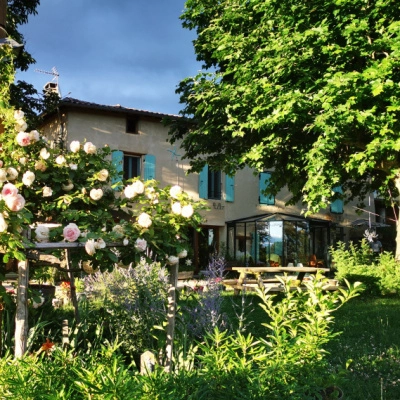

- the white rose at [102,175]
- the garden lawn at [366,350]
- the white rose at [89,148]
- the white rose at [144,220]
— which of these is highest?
the white rose at [89,148]

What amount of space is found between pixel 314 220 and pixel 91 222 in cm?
2207

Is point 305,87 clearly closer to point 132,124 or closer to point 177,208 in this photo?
point 177,208

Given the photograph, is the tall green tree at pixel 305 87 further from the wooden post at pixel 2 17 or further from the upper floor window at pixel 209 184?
the wooden post at pixel 2 17

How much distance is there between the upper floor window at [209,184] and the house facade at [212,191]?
4cm

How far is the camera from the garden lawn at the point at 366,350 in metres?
4.34

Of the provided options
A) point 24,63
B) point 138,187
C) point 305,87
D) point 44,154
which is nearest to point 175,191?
point 138,187

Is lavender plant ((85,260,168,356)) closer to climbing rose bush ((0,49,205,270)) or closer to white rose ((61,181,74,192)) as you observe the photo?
climbing rose bush ((0,49,205,270))

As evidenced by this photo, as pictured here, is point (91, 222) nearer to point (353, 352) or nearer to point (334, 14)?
point (353, 352)

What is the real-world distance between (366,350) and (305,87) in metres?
7.83

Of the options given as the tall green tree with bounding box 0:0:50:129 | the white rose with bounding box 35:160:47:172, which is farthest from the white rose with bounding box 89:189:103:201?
the tall green tree with bounding box 0:0:50:129

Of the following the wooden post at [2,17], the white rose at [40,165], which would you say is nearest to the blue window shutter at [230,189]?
the white rose at [40,165]

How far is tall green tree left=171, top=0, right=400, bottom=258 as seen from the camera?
11078mm

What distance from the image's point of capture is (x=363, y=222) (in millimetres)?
26438

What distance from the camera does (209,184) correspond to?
22.9m
